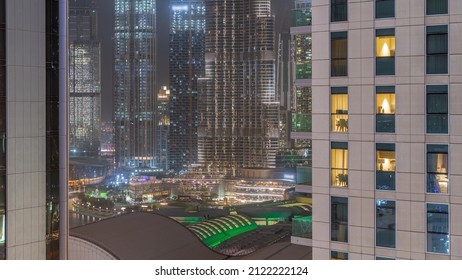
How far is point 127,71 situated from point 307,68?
69.3m

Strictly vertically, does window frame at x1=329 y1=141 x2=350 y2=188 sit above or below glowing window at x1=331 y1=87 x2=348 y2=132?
below

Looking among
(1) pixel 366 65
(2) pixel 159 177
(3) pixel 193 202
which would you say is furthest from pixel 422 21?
(2) pixel 159 177

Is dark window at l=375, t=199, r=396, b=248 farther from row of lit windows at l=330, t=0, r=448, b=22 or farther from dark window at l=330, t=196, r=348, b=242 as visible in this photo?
row of lit windows at l=330, t=0, r=448, b=22

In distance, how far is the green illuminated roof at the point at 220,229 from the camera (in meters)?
22.6

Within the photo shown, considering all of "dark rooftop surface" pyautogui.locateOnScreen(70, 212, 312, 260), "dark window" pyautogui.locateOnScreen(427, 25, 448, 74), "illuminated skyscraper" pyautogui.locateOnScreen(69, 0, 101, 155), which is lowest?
"dark rooftop surface" pyautogui.locateOnScreen(70, 212, 312, 260)

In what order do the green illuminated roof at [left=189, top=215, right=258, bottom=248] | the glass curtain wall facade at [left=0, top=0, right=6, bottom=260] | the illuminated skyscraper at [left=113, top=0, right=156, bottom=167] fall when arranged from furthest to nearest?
the illuminated skyscraper at [left=113, top=0, right=156, bottom=167] → the green illuminated roof at [left=189, top=215, right=258, bottom=248] → the glass curtain wall facade at [left=0, top=0, right=6, bottom=260]

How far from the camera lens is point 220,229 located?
79.0 feet

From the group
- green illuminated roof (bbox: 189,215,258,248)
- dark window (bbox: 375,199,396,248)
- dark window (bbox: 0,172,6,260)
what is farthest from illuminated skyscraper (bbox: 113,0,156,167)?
dark window (bbox: 375,199,396,248)

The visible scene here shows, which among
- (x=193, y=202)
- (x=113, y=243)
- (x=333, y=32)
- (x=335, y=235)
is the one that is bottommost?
(x=193, y=202)

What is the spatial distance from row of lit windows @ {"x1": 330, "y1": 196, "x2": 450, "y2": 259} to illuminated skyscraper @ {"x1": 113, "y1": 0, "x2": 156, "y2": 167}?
205ft

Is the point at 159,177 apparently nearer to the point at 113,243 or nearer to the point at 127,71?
the point at 127,71

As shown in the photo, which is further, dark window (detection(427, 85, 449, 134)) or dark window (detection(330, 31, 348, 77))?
dark window (detection(330, 31, 348, 77))

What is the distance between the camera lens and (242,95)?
61.9 meters

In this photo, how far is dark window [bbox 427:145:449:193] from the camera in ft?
14.6
